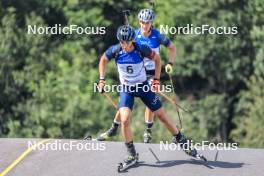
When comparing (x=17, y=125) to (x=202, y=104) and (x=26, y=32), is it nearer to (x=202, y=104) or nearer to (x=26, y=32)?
(x=26, y=32)

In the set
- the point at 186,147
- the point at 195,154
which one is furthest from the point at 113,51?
the point at 195,154

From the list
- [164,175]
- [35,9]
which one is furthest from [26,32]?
[164,175]

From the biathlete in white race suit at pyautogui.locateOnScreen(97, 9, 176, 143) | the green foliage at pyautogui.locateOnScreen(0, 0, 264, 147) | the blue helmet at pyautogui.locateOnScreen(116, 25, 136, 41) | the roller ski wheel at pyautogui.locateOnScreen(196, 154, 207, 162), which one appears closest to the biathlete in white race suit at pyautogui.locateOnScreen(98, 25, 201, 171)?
the blue helmet at pyautogui.locateOnScreen(116, 25, 136, 41)

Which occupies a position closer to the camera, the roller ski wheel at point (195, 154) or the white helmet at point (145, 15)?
the roller ski wheel at point (195, 154)

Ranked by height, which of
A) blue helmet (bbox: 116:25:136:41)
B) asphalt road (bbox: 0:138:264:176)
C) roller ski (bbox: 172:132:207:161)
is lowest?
asphalt road (bbox: 0:138:264:176)

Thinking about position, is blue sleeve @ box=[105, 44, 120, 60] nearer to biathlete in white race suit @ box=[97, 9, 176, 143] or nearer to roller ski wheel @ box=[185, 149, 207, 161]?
biathlete in white race suit @ box=[97, 9, 176, 143]

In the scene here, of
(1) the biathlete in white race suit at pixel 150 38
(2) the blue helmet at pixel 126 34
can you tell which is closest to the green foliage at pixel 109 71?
(1) the biathlete in white race suit at pixel 150 38

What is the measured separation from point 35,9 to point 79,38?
3395 millimetres

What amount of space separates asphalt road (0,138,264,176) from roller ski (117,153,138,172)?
0.09 meters

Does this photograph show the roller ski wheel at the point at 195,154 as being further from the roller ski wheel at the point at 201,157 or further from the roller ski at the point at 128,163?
the roller ski at the point at 128,163

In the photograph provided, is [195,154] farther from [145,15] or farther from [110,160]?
[145,15]

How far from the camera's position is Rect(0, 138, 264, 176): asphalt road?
43.5ft

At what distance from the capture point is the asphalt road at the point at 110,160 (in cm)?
1325

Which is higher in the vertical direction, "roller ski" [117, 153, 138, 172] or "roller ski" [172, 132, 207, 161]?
"roller ski" [172, 132, 207, 161]
